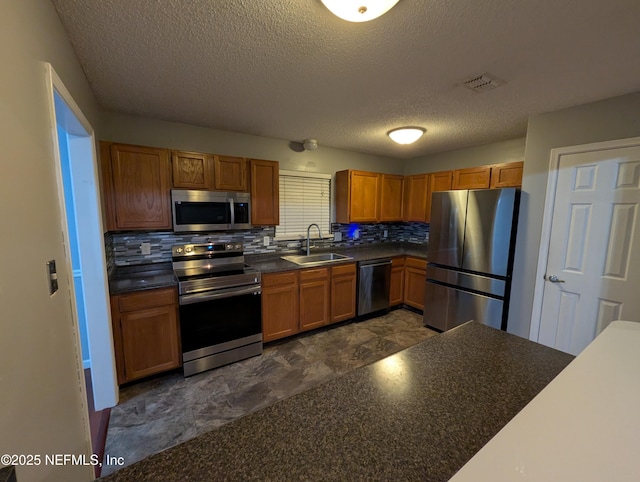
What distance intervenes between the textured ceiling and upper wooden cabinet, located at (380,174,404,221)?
4.97 ft

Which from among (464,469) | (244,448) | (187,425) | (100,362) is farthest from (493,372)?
(100,362)

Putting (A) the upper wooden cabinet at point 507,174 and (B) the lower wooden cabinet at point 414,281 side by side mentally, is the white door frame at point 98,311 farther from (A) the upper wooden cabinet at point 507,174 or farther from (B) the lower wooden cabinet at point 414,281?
(A) the upper wooden cabinet at point 507,174

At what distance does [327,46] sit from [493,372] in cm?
174

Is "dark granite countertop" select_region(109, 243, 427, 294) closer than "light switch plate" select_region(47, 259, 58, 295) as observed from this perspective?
No

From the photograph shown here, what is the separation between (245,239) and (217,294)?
0.95m

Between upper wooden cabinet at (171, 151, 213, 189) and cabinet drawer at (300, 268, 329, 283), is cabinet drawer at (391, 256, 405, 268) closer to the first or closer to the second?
cabinet drawer at (300, 268, 329, 283)

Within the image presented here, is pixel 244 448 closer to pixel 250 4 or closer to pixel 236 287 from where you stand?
pixel 250 4

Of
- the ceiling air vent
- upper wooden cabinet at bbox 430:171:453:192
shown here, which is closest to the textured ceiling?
the ceiling air vent

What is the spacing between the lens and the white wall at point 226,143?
100.0 inches

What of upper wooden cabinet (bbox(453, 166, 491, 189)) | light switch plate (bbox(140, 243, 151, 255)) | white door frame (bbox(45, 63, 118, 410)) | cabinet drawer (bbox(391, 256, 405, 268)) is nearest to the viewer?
white door frame (bbox(45, 63, 118, 410))

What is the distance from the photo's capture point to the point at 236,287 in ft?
8.41

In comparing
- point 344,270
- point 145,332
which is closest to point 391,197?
point 344,270

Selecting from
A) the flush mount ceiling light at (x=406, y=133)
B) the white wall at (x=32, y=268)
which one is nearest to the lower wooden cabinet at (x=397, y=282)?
the flush mount ceiling light at (x=406, y=133)

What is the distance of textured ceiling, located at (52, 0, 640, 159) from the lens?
123cm
